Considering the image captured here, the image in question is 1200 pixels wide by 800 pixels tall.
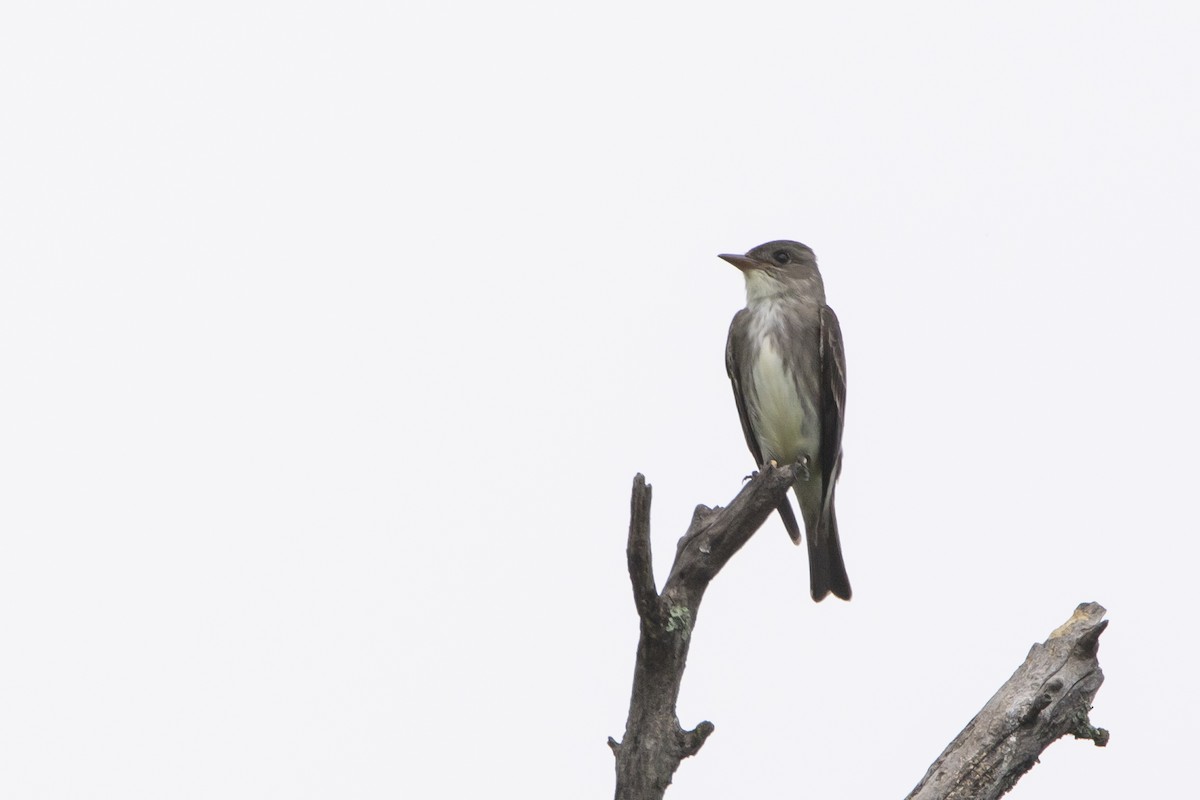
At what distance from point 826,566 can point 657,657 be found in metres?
3.99

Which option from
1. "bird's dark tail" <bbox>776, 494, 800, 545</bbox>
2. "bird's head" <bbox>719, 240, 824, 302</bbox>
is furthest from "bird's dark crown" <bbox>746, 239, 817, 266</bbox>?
"bird's dark tail" <bbox>776, 494, 800, 545</bbox>

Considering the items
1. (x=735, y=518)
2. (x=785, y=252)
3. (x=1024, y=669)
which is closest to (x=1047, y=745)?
(x=1024, y=669)

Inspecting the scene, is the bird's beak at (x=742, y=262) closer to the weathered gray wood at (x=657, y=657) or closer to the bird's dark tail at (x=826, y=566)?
the bird's dark tail at (x=826, y=566)

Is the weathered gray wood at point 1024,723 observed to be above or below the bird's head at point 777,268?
below

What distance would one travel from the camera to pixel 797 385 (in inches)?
374

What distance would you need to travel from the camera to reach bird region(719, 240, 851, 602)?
953 centimetres

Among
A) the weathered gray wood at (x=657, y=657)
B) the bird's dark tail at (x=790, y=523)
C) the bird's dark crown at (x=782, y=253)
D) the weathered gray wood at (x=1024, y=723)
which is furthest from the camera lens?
the bird's dark crown at (x=782, y=253)

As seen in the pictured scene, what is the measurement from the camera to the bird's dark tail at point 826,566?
380 inches

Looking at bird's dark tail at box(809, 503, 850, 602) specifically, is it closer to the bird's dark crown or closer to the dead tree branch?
the bird's dark crown

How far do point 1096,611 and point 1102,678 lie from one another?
0.95 feet

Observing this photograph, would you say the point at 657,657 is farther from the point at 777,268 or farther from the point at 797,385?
the point at 777,268

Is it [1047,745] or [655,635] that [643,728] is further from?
[1047,745]

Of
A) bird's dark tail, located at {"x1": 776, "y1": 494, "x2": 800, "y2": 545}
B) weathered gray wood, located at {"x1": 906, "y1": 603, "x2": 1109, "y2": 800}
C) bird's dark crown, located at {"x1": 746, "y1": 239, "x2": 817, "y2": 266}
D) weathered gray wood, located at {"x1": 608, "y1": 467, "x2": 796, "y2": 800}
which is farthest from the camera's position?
bird's dark crown, located at {"x1": 746, "y1": 239, "x2": 817, "y2": 266}

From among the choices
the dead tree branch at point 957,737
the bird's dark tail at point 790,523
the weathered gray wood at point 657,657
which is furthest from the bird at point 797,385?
the dead tree branch at point 957,737
